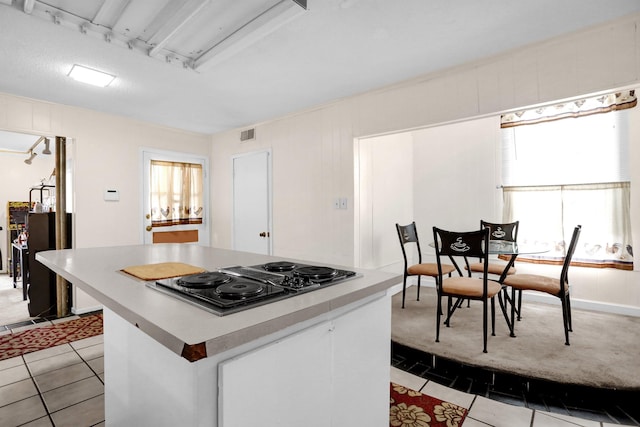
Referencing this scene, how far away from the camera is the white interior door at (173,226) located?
4375 mm

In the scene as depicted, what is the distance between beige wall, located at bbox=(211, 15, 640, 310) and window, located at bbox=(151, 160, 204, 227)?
0.29m

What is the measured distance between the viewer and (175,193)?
479 centimetres

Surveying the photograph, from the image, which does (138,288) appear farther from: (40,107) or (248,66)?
(40,107)

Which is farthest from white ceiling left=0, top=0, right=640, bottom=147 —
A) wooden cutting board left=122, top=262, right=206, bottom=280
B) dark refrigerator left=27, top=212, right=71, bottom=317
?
→ wooden cutting board left=122, top=262, right=206, bottom=280

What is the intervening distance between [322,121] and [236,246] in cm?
233

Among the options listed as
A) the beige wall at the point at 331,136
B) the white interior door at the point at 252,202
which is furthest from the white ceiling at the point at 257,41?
the white interior door at the point at 252,202

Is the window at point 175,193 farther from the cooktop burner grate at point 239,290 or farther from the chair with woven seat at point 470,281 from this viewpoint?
the cooktop burner grate at point 239,290

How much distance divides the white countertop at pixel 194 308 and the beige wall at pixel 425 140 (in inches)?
81.3

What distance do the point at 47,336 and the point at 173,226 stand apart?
197cm

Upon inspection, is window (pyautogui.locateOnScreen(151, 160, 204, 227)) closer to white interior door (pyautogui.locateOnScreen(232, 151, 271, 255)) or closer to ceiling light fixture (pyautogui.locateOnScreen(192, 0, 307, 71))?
white interior door (pyautogui.locateOnScreen(232, 151, 271, 255))

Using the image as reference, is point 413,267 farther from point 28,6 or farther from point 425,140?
point 28,6

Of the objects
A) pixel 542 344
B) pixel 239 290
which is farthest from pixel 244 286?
pixel 542 344

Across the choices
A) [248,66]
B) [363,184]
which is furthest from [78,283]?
[363,184]

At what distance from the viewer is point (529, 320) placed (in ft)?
10.3
